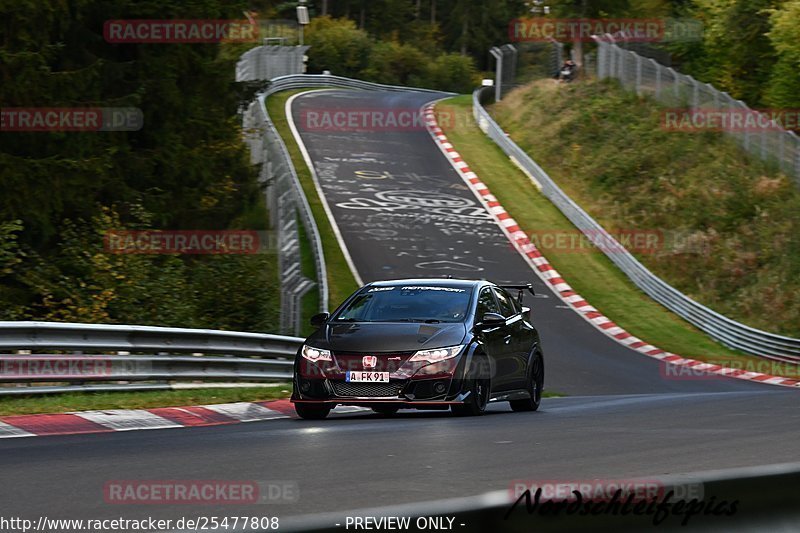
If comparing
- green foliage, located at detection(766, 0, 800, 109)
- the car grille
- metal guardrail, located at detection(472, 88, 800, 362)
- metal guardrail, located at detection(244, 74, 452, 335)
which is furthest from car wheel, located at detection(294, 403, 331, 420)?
green foliage, located at detection(766, 0, 800, 109)

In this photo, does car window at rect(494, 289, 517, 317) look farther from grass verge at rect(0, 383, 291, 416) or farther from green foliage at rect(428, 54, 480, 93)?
green foliage at rect(428, 54, 480, 93)

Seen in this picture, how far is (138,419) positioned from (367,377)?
2.22m

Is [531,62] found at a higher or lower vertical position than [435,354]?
higher

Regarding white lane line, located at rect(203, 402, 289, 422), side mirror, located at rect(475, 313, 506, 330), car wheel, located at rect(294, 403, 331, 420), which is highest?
side mirror, located at rect(475, 313, 506, 330)

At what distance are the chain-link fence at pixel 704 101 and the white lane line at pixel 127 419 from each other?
27807 millimetres

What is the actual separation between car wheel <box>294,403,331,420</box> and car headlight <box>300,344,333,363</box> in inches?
18.4

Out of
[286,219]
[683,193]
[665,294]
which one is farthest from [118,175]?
[683,193]

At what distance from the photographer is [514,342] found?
14320mm

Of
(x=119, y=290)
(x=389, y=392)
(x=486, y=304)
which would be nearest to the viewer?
(x=389, y=392)

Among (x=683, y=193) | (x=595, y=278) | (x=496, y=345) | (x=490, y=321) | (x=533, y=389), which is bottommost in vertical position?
(x=595, y=278)

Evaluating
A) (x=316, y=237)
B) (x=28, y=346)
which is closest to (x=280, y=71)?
(x=316, y=237)

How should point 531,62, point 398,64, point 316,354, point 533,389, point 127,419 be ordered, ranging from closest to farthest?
point 127,419 → point 316,354 → point 533,389 → point 531,62 → point 398,64

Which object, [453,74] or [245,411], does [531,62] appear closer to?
[453,74]

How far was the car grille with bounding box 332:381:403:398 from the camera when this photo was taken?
12.5 meters
